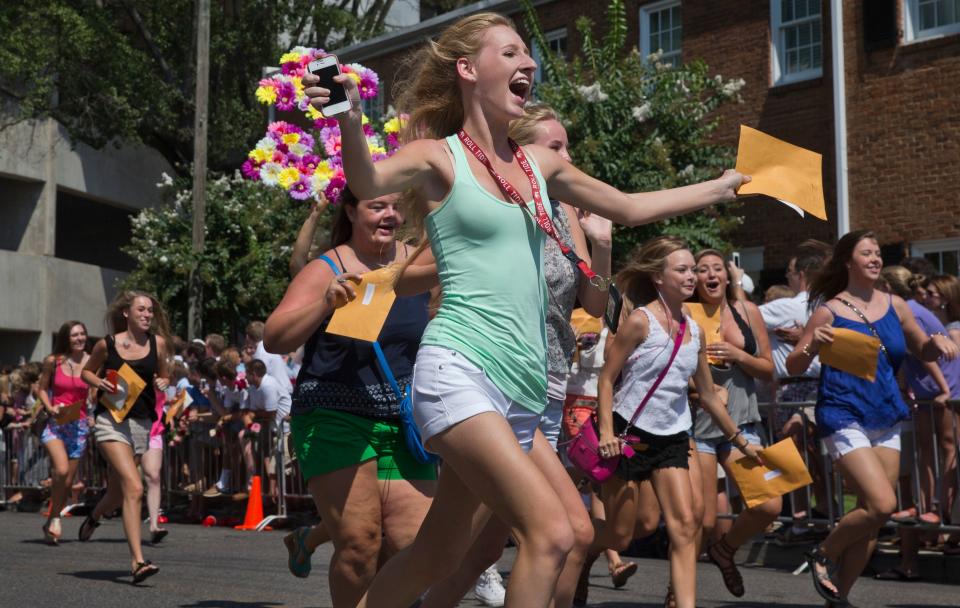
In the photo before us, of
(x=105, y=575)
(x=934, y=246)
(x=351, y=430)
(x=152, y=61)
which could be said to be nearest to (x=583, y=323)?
(x=351, y=430)

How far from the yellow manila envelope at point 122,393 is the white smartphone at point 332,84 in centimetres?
705

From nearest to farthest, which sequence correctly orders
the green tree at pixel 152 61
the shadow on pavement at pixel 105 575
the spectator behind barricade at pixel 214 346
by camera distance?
1. the shadow on pavement at pixel 105 575
2. the spectator behind barricade at pixel 214 346
3. the green tree at pixel 152 61

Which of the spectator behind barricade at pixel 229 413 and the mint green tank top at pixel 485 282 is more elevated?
the mint green tank top at pixel 485 282

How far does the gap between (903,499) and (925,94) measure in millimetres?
9355

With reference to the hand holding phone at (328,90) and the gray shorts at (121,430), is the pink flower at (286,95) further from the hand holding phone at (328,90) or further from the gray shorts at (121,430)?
the hand holding phone at (328,90)

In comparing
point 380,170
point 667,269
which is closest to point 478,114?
point 380,170

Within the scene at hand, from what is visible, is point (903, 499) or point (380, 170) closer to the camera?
point (380, 170)

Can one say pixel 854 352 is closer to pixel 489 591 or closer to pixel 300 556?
pixel 489 591

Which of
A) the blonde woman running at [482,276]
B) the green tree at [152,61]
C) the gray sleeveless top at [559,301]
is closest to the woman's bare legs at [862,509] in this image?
the gray sleeveless top at [559,301]

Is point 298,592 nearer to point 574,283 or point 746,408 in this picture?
point 746,408

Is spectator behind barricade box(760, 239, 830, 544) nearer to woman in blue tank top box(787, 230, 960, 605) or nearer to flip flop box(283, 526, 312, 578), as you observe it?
woman in blue tank top box(787, 230, 960, 605)

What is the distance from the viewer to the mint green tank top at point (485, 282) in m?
4.37

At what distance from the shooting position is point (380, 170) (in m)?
4.22

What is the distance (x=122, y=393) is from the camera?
10.7m
